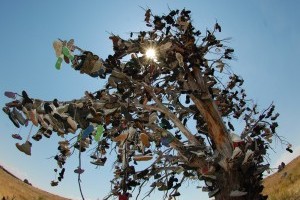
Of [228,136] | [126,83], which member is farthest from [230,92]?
[126,83]

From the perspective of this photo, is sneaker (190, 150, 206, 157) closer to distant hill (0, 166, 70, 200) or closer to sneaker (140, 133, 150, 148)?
sneaker (140, 133, 150, 148)

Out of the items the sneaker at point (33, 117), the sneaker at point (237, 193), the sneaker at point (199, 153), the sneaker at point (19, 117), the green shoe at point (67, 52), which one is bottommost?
the sneaker at point (237, 193)

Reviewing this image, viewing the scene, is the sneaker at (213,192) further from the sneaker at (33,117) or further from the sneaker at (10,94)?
the sneaker at (10,94)

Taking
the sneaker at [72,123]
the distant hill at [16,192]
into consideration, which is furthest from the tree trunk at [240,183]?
the distant hill at [16,192]

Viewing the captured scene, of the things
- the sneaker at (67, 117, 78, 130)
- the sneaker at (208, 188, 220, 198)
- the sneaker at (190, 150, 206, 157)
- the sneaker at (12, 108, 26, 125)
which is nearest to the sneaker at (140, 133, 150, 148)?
the sneaker at (67, 117, 78, 130)

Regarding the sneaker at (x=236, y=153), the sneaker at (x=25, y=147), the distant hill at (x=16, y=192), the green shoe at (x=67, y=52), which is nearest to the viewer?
the sneaker at (x=25, y=147)

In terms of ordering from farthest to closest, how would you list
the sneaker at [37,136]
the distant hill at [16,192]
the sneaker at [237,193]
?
the distant hill at [16,192] < the sneaker at [237,193] < the sneaker at [37,136]

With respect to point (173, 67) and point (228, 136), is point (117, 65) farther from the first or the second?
point (228, 136)

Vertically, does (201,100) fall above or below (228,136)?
above

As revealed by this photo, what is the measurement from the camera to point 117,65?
4.65 metres

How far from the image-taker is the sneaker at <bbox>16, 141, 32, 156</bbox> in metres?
3.25

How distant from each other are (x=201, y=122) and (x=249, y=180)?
2027 mm

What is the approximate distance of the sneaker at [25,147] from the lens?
3.25m

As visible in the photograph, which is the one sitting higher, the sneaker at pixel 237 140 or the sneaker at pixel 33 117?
the sneaker at pixel 237 140
